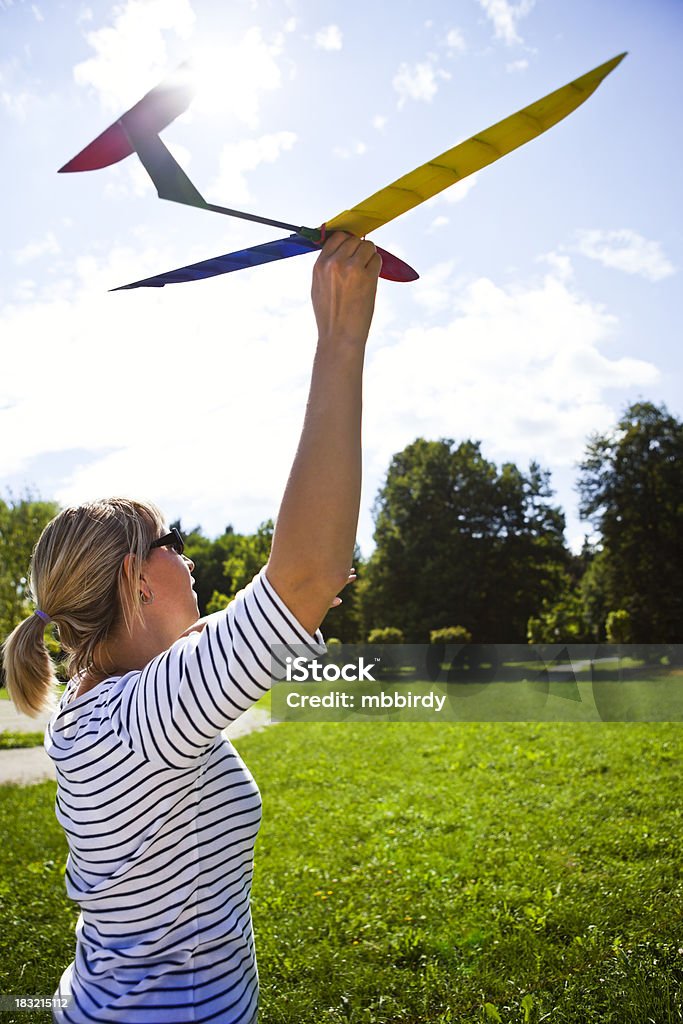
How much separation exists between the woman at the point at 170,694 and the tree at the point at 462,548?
33078 mm

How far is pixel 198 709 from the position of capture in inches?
39.1

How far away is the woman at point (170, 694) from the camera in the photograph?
93cm

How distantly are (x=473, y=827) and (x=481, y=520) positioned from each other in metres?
32.2

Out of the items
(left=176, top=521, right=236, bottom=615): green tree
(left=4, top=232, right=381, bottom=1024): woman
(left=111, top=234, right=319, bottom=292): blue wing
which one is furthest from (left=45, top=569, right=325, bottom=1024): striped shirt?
(left=176, top=521, right=236, bottom=615): green tree

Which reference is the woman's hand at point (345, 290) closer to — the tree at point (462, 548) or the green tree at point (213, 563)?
the tree at point (462, 548)

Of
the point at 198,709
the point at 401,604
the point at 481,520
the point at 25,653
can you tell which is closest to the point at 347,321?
the point at 198,709

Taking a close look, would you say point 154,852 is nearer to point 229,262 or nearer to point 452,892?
point 229,262

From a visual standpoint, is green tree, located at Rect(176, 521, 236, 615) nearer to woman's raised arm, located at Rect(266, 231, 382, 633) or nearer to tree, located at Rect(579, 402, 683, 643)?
tree, located at Rect(579, 402, 683, 643)

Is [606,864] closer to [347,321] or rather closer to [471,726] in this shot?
[347,321]

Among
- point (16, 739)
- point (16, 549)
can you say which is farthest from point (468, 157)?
point (16, 549)

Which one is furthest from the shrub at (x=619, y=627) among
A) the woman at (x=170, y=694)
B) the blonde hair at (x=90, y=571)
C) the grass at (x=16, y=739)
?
the blonde hair at (x=90, y=571)

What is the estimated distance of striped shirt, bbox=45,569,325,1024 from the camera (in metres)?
1.09

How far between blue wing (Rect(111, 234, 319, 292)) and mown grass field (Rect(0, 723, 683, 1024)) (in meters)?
3.48

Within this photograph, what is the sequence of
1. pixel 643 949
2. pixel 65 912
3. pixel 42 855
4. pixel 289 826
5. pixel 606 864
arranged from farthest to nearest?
pixel 289 826
pixel 42 855
pixel 606 864
pixel 65 912
pixel 643 949
